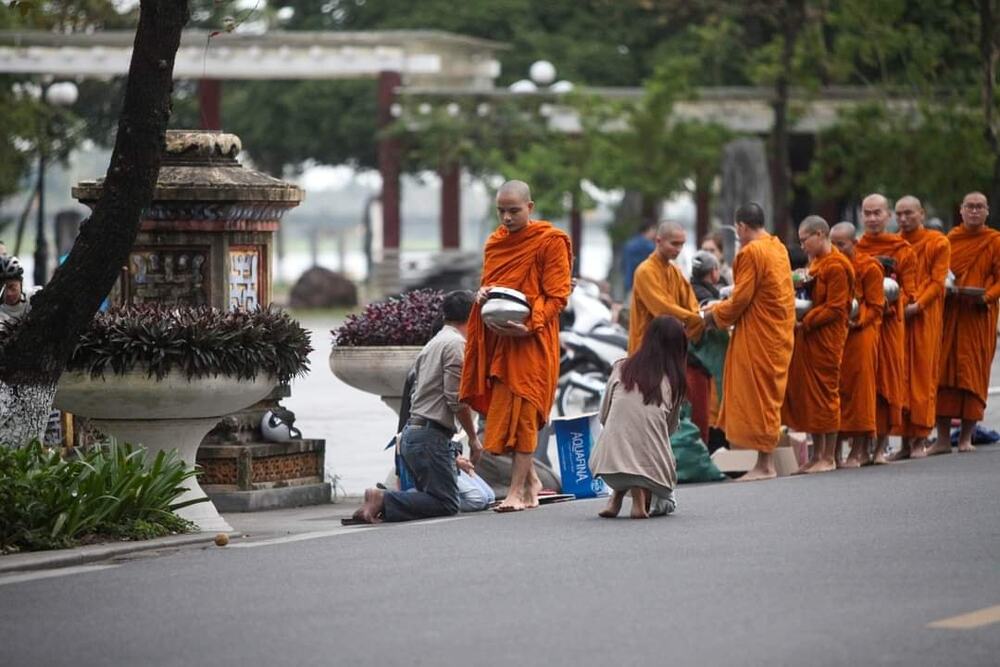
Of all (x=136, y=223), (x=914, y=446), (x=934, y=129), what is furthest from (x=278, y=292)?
(x=136, y=223)

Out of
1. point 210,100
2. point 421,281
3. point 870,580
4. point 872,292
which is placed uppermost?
point 210,100

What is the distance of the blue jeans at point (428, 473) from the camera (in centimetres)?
1200

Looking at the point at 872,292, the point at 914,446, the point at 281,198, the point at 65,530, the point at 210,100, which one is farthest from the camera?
the point at 210,100

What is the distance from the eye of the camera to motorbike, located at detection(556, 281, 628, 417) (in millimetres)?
20250

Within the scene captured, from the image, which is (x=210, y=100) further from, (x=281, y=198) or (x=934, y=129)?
(x=281, y=198)

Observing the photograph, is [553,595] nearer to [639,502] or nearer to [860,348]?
[639,502]

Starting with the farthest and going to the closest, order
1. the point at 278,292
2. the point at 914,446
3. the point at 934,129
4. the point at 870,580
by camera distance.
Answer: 1. the point at 278,292
2. the point at 934,129
3. the point at 914,446
4. the point at 870,580

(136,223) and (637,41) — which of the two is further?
(637,41)

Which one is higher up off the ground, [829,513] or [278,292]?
[278,292]

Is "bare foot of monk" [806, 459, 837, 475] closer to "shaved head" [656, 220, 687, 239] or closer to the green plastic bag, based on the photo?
the green plastic bag

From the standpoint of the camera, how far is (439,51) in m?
43.6

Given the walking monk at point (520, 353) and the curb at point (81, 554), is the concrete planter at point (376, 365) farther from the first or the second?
the curb at point (81, 554)

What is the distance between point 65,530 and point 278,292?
4872 cm

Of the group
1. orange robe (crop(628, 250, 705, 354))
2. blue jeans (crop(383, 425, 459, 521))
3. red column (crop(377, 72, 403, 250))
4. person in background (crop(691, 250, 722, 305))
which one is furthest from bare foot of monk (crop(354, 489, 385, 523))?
red column (crop(377, 72, 403, 250))
